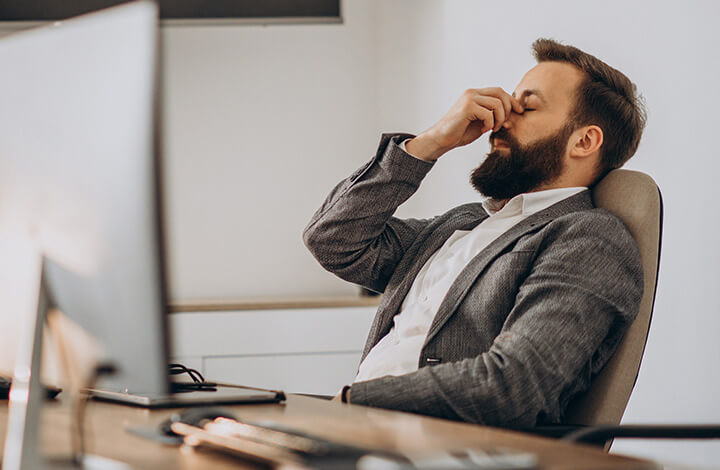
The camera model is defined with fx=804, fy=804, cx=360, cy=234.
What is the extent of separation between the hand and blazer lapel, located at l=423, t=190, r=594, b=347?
0.85ft

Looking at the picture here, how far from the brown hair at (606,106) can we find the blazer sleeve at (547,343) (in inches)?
13.5

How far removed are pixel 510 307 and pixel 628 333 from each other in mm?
217

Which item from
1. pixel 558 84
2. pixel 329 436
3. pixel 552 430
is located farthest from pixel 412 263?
pixel 329 436

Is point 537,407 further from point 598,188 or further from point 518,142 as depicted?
point 518,142

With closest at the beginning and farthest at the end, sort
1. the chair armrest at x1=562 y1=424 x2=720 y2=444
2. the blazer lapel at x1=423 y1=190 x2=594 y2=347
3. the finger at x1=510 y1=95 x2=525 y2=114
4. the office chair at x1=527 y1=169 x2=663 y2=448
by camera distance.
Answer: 1. the chair armrest at x1=562 y1=424 x2=720 y2=444
2. the office chair at x1=527 y1=169 x2=663 y2=448
3. the blazer lapel at x1=423 y1=190 x2=594 y2=347
4. the finger at x1=510 y1=95 x2=525 y2=114

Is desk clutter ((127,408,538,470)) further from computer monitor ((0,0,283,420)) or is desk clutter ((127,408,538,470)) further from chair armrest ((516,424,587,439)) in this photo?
chair armrest ((516,424,587,439))

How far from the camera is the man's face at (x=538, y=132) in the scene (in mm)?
1740

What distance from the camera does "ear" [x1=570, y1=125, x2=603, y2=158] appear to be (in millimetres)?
1733

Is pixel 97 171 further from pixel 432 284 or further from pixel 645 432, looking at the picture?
pixel 432 284

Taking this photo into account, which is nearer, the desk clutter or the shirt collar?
the desk clutter

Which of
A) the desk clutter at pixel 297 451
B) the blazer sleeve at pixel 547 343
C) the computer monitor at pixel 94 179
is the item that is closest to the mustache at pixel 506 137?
the blazer sleeve at pixel 547 343

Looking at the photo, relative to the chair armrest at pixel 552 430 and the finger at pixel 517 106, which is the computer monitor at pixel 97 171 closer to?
the chair armrest at pixel 552 430

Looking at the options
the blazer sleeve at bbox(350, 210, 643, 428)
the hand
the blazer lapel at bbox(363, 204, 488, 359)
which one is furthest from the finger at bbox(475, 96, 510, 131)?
the blazer sleeve at bbox(350, 210, 643, 428)

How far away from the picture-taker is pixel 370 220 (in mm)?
1804
